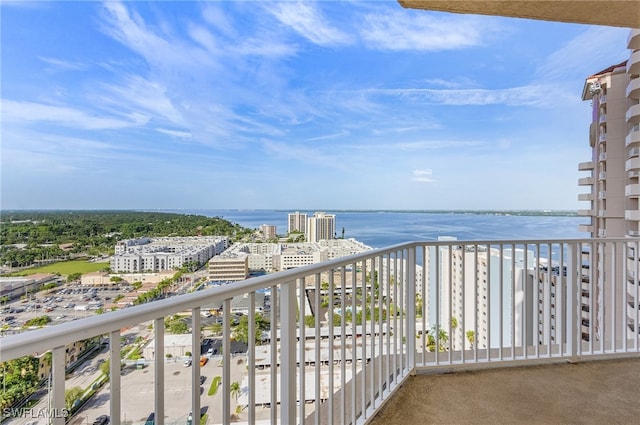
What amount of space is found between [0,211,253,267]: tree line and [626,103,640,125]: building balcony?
5550 millimetres

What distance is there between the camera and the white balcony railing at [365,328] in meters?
0.76

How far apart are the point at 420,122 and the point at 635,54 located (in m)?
6.10

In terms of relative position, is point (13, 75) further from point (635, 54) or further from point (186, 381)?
point (635, 54)

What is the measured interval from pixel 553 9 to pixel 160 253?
3370 mm

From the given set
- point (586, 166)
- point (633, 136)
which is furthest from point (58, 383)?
point (586, 166)

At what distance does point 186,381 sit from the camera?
849 mm

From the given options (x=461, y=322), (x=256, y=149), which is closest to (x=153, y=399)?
(x=461, y=322)

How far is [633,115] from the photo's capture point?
431cm

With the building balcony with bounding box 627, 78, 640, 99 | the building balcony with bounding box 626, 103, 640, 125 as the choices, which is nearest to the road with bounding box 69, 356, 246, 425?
the building balcony with bounding box 626, 103, 640, 125

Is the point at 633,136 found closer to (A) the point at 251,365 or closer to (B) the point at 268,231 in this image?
(B) the point at 268,231

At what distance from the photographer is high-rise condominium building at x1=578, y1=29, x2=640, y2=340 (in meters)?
4.28

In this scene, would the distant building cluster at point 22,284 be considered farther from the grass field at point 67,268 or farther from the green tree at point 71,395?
the green tree at point 71,395

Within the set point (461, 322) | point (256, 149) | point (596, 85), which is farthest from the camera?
point (256, 149)

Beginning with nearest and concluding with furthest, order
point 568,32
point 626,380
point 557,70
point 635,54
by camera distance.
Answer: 1. point 626,380
2. point 635,54
3. point 568,32
4. point 557,70
